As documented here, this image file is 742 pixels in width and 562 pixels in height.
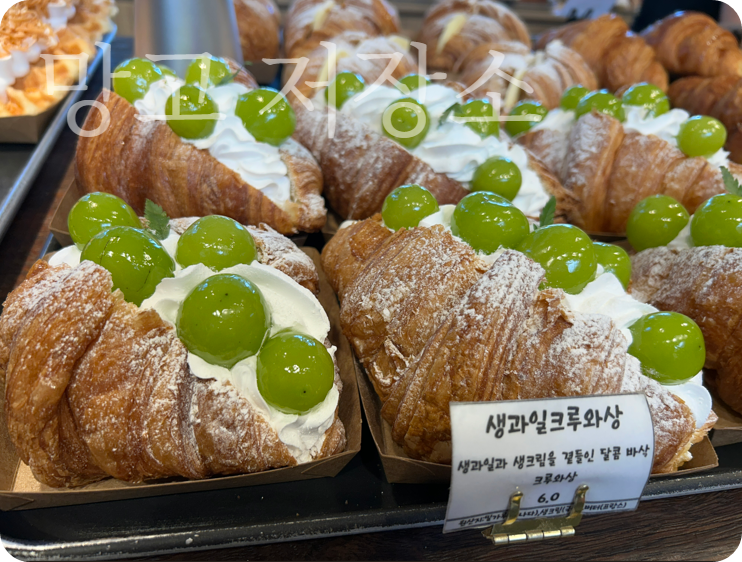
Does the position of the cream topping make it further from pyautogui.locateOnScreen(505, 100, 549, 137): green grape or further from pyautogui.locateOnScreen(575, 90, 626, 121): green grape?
pyautogui.locateOnScreen(575, 90, 626, 121): green grape

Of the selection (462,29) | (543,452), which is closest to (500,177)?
(543,452)

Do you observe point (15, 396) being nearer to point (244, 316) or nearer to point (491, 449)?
point (244, 316)

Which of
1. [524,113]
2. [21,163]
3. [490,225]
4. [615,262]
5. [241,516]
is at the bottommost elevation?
[241,516]

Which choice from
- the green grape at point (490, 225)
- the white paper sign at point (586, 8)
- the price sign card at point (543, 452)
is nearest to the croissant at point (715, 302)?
the green grape at point (490, 225)

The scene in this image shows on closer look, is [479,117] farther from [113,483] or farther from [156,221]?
[113,483]

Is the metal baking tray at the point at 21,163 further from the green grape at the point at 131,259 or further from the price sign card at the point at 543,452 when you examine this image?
the price sign card at the point at 543,452
